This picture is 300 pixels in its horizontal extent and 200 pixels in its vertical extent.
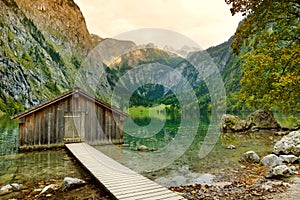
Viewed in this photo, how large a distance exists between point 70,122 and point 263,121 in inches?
1105

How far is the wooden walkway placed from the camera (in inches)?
303

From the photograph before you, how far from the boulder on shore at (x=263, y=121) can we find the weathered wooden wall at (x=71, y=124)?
75.5 feet

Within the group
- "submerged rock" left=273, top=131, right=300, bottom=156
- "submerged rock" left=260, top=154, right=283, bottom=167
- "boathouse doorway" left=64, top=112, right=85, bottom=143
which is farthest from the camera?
"boathouse doorway" left=64, top=112, right=85, bottom=143

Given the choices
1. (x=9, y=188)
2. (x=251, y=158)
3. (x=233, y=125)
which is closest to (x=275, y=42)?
(x=251, y=158)

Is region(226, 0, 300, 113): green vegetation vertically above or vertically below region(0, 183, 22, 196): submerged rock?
above

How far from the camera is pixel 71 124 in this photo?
1933 centimetres

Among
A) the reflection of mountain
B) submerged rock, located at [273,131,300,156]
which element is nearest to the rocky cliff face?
the reflection of mountain

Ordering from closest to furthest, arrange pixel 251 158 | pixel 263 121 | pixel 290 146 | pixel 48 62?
pixel 251 158 → pixel 290 146 → pixel 263 121 → pixel 48 62

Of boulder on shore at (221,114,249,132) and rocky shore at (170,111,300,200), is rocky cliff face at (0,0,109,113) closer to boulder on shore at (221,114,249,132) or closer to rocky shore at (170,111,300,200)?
boulder on shore at (221,114,249,132)

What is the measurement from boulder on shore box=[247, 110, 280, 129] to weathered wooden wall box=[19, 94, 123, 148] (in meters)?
23.0

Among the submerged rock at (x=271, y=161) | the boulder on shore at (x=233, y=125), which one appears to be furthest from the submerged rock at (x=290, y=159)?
the boulder on shore at (x=233, y=125)

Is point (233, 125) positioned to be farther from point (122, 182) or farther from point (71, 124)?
point (122, 182)

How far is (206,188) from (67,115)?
13435 millimetres

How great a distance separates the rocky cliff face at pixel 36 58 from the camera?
287ft
